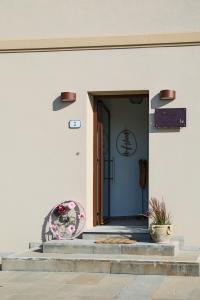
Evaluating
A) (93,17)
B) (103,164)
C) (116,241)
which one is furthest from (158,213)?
(93,17)

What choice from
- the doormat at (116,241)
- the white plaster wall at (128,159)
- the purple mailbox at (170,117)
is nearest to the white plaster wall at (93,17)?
the purple mailbox at (170,117)

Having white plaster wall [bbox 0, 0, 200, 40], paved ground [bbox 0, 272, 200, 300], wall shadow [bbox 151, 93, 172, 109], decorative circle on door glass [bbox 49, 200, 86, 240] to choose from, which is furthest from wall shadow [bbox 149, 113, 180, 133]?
paved ground [bbox 0, 272, 200, 300]

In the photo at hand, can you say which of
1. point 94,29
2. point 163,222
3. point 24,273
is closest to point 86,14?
point 94,29

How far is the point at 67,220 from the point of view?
378 inches

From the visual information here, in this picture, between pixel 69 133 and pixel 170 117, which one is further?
pixel 69 133

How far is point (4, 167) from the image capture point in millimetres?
9922

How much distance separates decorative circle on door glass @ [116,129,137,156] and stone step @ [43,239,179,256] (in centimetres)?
315

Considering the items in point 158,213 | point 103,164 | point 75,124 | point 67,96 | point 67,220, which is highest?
point 67,96

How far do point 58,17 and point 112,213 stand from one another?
4.00 m

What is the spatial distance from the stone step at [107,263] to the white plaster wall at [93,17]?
3704 millimetres

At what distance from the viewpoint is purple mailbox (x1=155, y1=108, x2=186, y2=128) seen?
933 centimetres

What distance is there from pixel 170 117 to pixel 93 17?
2.13 meters

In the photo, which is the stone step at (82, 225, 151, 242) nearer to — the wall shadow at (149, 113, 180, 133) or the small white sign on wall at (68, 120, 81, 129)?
the wall shadow at (149, 113, 180, 133)

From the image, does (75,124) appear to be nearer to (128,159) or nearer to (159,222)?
(159,222)
